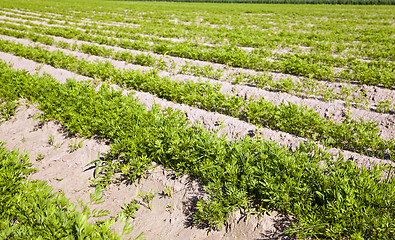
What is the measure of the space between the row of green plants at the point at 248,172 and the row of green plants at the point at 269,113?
31.5 inches

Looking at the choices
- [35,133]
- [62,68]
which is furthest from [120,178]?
[62,68]

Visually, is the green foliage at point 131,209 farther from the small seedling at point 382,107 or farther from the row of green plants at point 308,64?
the row of green plants at point 308,64

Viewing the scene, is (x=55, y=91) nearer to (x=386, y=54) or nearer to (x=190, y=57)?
(x=190, y=57)

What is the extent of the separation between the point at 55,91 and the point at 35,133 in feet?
3.40

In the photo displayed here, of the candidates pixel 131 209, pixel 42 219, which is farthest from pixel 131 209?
pixel 42 219

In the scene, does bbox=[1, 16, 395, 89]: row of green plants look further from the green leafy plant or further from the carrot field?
the green leafy plant

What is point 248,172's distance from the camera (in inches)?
111

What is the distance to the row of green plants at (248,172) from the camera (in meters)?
2.31

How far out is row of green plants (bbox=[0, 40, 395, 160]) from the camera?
4.10 m

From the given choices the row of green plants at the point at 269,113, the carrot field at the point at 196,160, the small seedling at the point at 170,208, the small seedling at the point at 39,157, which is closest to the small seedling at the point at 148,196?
the carrot field at the point at 196,160

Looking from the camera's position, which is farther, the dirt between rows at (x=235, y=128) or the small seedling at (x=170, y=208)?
the dirt between rows at (x=235, y=128)

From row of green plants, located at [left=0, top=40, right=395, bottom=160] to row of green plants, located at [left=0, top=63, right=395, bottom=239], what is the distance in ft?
2.62

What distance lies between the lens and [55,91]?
5215 millimetres

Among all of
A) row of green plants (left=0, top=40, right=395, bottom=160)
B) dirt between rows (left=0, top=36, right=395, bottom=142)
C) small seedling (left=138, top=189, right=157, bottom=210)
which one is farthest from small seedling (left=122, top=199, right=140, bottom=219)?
dirt between rows (left=0, top=36, right=395, bottom=142)
